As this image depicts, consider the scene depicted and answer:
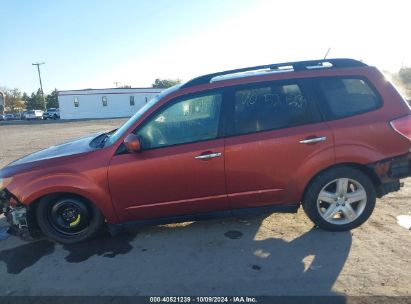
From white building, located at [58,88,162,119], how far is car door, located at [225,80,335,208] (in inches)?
1966

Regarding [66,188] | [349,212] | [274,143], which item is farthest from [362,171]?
[66,188]

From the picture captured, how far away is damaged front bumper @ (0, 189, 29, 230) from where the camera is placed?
13.8 feet

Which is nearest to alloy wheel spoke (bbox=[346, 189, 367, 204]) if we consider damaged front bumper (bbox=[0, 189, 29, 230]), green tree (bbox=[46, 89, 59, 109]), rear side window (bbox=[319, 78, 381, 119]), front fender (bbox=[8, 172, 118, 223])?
rear side window (bbox=[319, 78, 381, 119])

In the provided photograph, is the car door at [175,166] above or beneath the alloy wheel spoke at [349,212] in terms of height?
above

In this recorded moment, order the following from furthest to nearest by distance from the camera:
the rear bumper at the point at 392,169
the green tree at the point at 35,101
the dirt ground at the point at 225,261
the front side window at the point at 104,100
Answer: the green tree at the point at 35,101, the front side window at the point at 104,100, the rear bumper at the point at 392,169, the dirt ground at the point at 225,261

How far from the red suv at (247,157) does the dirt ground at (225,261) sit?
0.33 metres

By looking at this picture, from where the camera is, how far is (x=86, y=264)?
388 centimetres

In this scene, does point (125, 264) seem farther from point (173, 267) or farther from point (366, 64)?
point (366, 64)

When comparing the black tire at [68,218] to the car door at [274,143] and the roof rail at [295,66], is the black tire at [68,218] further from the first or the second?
the roof rail at [295,66]

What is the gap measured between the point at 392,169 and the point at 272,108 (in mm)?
Result: 1552

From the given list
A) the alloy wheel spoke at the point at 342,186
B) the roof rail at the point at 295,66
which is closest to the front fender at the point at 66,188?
the roof rail at the point at 295,66

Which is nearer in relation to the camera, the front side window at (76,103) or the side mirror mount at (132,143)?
the side mirror mount at (132,143)

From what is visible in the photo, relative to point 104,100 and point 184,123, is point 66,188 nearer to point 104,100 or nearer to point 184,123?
point 184,123

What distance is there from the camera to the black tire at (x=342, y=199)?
4086 millimetres
